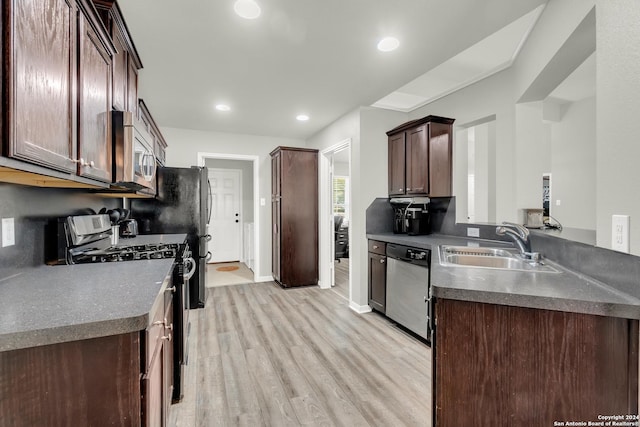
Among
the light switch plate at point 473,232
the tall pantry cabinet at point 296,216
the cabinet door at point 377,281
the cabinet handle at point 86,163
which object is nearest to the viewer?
the cabinet handle at point 86,163

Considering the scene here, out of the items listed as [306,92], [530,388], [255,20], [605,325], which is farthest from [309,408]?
[306,92]

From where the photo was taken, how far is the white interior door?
235 inches

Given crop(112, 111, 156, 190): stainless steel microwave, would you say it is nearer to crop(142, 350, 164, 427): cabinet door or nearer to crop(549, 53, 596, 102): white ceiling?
crop(142, 350, 164, 427): cabinet door

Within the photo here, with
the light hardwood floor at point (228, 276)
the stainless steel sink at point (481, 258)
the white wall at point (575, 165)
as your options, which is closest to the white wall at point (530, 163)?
the stainless steel sink at point (481, 258)

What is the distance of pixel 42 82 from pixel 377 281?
2.94m

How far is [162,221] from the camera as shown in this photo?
3307 millimetres

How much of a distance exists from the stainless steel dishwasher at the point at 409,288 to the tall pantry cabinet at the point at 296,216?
1685 mm

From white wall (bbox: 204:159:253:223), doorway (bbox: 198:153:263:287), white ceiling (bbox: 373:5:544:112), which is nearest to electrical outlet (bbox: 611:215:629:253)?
white ceiling (bbox: 373:5:544:112)

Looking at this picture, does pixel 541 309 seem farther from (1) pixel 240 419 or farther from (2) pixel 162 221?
(2) pixel 162 221

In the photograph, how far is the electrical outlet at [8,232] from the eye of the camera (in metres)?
1.22

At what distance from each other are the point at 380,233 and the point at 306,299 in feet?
4.39

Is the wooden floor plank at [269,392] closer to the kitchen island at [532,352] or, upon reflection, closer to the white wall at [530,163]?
the kitchen island at [532,352]

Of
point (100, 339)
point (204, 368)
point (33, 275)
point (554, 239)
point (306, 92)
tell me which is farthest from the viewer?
point (306, 92)

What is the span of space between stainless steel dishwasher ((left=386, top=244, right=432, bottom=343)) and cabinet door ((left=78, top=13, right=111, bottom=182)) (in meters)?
2.33
